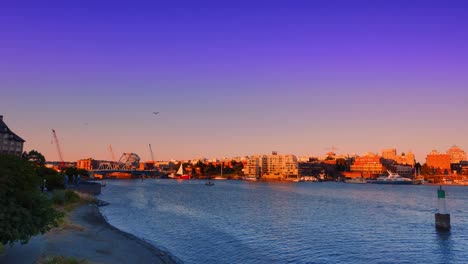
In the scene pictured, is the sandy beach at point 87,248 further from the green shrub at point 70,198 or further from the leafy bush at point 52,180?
the leafy bush at point 52,180

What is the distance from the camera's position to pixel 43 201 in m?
23.9

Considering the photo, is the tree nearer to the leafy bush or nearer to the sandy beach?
the sandy beach

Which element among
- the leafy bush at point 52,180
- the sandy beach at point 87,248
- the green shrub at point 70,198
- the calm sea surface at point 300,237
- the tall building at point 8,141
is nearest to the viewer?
the sandy beach at point 87,248

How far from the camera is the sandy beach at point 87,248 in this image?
27.5m

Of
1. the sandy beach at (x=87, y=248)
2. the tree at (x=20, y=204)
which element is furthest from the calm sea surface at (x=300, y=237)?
the tree at (x=20, y=204)

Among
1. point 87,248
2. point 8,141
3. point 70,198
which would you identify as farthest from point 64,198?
point 8,141

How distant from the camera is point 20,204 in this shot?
22.5 metres

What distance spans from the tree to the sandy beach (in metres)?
3.38

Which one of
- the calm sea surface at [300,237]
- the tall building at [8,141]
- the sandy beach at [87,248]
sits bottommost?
the calm sea surface at [300,237]

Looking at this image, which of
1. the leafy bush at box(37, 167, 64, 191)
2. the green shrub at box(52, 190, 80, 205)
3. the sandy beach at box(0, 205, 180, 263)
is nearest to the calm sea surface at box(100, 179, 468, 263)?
the sandy beach at box(0, 205, 180, 263)

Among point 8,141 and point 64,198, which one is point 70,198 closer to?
point 64,198

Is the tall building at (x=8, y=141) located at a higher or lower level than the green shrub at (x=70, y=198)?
higher

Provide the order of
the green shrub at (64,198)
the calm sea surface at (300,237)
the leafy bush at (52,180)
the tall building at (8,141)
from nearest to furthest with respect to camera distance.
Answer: the calm sea surface at (300,237) → the green shrub at (64,198) → the leafy bush at (52,180) → the tall building at (8,141)

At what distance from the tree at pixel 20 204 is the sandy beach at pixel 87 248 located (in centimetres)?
338
